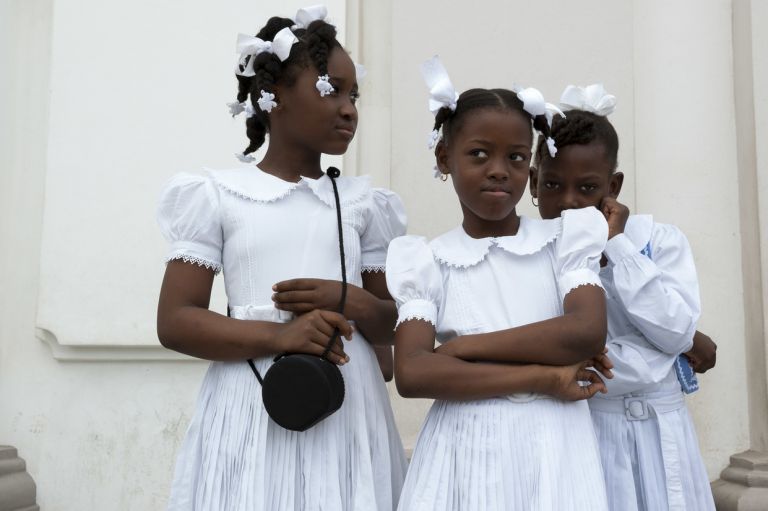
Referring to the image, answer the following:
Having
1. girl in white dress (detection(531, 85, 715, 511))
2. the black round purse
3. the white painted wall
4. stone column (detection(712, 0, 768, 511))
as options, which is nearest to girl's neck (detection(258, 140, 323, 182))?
the black round purse

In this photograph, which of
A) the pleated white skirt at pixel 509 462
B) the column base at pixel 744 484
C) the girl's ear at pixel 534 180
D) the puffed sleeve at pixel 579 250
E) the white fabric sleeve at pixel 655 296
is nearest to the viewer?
the pleated white skirt at pixel 509 462

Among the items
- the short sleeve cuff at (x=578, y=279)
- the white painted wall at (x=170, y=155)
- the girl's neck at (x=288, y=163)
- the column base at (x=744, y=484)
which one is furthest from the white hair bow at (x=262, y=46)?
the column base at (x=744, y=484)

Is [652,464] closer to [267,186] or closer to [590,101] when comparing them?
[590,101]

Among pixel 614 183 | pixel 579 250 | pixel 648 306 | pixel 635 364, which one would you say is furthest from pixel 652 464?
pixel 614 183

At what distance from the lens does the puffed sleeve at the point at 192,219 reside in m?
2.17

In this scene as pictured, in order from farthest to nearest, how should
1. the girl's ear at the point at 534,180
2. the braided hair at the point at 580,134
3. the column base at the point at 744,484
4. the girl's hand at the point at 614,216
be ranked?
the column base at the point at 744,484
the girl's ear at the point at 534,180
the braided hair at the point at 580,134
the girl's hand at the point at 614,216

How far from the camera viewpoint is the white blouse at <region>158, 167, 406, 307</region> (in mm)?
2189

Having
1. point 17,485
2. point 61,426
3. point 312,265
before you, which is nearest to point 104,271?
point 61,426

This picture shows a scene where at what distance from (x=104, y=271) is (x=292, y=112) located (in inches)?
74.5

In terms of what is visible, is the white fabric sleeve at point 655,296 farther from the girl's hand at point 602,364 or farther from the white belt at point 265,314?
the white belt at point 265,314

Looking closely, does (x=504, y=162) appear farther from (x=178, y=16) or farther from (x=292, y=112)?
(x=178, y=16)

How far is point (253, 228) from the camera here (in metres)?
2.21

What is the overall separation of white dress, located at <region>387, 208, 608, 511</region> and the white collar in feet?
1.26

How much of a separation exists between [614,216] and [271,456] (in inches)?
43.4
